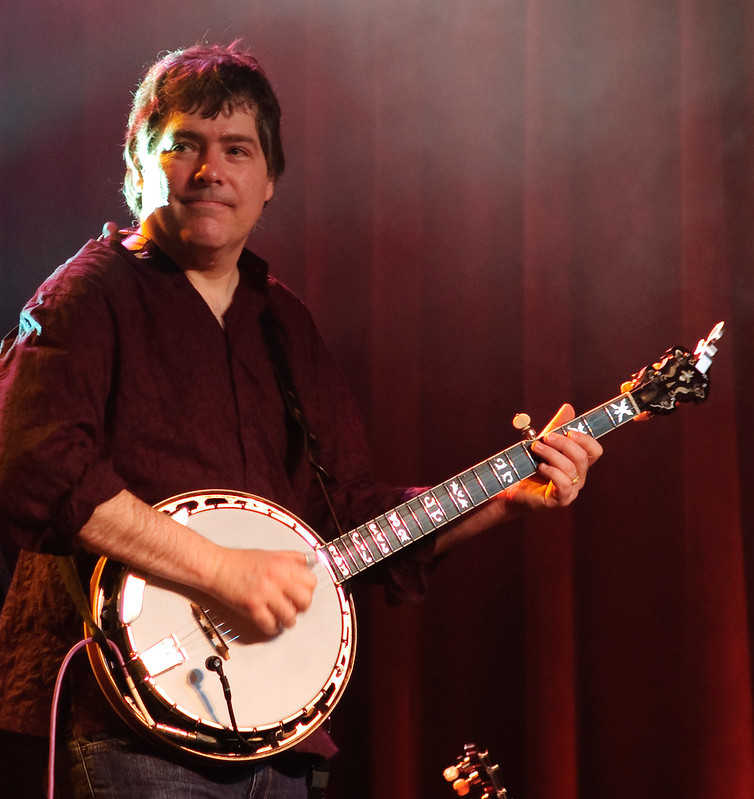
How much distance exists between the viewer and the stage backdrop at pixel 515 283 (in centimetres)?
290

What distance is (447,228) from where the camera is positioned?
126 inches

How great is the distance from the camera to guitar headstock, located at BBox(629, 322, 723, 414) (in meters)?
2.23

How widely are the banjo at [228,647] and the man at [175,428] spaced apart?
0.16 feet

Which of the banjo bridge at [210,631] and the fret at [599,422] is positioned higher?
the fret at [599,422]

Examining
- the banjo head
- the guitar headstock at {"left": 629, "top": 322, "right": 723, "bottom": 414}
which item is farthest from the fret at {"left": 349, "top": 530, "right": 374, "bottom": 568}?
the guitar headstock at {"left": 629, "top": 322, "right": 723, "bottom": 414}

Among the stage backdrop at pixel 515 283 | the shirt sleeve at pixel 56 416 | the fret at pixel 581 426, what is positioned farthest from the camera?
the stage backdrop at pixel 515 283

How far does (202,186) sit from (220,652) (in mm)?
928

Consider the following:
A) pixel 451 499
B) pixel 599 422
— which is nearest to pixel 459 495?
pixel 451 499

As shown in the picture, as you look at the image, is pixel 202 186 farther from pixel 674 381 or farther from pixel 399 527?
pixel 674 381

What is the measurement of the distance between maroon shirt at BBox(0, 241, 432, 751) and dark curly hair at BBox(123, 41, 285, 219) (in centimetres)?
26

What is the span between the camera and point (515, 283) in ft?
10.3

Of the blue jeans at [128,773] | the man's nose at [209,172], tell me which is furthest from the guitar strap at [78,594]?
the man's nose at [209,172]

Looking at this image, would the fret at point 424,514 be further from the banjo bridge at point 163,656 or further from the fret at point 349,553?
the banjo bridge at point 163,656

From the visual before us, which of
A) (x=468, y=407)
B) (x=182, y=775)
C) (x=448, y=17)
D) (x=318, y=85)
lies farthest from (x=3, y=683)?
(x=448, y=17)
